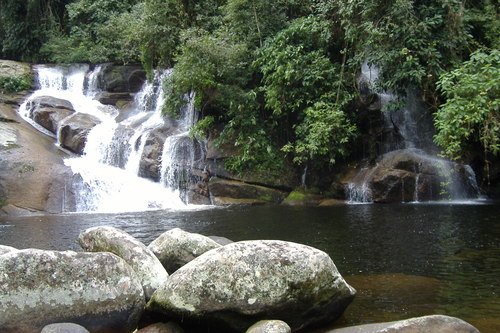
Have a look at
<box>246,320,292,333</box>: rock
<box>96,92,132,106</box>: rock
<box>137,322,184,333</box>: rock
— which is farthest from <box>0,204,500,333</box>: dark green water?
<box>96,92,132,106</box>: rock

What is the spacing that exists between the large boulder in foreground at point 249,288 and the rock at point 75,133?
15950 millimetres

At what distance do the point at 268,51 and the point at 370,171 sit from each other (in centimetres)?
575

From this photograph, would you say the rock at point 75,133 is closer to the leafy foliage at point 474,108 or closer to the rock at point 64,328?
the leafy foliage at point 474,108

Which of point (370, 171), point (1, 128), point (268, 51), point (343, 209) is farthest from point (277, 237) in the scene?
point (1, 128)

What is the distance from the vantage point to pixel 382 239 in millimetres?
8977

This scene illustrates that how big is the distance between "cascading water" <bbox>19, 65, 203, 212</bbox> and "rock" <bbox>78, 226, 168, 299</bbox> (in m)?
10.5

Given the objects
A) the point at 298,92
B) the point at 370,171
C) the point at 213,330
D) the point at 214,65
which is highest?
the point at 214,65

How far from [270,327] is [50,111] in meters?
19.2

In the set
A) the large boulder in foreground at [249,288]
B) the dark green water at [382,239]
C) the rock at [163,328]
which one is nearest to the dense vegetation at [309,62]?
the dark green water at [382,239]

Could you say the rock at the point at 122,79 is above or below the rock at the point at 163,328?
above

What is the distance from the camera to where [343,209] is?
1398 centimetres

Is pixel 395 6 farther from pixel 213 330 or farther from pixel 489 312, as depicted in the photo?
pixel 213 330

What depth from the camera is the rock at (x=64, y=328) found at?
4000mm

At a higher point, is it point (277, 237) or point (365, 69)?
point (365, 69)
